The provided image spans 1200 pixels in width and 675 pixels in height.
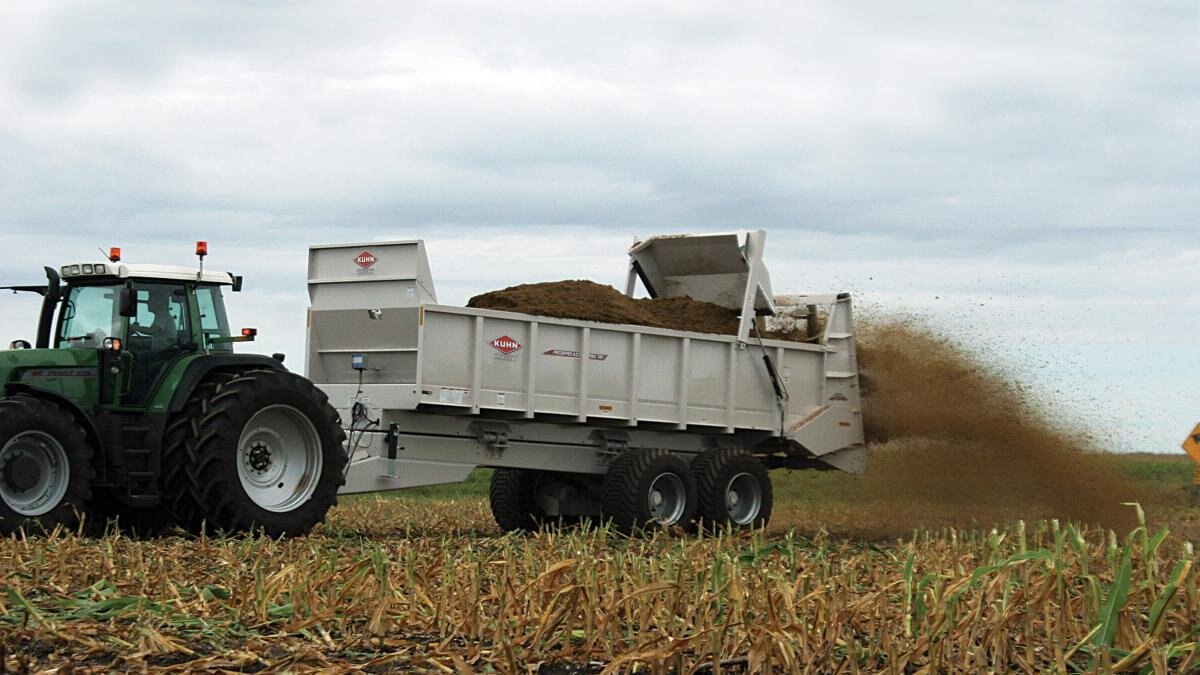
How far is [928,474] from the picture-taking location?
16062 mm

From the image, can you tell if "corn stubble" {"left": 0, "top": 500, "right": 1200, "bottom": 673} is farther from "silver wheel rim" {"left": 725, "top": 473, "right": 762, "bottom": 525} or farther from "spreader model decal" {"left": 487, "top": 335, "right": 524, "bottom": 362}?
"silver wheel rim" {"left": 725, "top": 473, "right": 762, "bottom": 525}

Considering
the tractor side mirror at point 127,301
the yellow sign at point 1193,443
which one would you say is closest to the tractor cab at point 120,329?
the tractor side mirror at point 127,301

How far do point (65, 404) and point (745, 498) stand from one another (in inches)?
279

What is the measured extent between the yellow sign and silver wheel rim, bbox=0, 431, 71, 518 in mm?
13784

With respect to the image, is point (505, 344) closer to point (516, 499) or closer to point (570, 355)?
point (570, 355)

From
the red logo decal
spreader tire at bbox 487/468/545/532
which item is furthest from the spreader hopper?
the red logo decal

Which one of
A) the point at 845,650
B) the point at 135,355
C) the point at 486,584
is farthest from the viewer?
the point at 135,355

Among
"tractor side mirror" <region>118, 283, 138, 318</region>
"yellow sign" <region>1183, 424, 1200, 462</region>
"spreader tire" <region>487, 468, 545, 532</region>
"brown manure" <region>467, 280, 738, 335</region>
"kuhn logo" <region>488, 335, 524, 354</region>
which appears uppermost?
"brown manure" <region>467, 280, 738, 335</region>

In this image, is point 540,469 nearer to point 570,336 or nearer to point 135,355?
point 570,336

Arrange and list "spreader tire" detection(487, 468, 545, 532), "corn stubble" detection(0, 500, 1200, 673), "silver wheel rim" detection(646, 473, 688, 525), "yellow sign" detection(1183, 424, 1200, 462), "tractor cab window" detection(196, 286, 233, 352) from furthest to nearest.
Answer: "yellow sign" detection(1183, 424, 1200, 462)
"spreader tire" detection(487, 468, 545, 532)
"silver wheel rim" detection(646, 473, 688, 525)
"tractor cab window" detection(196, 286, 233, 352)
"corn stubble" detection(0, 500, 1200, 673)

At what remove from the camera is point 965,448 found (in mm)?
15820

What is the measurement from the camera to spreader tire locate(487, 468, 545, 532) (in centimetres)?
1531

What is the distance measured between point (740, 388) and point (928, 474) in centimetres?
235

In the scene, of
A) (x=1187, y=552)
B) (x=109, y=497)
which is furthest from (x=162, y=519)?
(x=1187, y=552)
